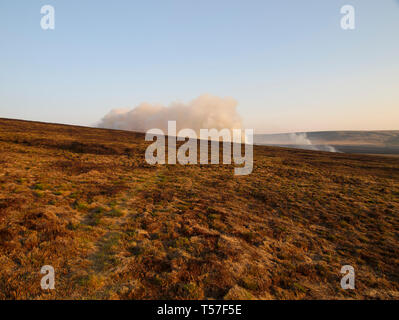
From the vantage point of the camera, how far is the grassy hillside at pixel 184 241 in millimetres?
6445

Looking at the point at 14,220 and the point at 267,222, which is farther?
the point at 267,222

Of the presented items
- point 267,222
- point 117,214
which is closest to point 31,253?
point 117,214

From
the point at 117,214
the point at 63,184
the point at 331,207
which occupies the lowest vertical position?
the point at 331,207

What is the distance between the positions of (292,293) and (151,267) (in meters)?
5.08

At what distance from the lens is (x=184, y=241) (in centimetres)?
930

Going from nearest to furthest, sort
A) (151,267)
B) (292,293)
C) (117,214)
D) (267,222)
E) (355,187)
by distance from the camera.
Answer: (292,293) < (151,267) < (117,214) < (267,222) < (355,187)

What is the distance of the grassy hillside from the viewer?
645cm

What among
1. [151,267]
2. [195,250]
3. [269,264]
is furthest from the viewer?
[195,250]

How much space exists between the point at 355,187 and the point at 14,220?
103 feet

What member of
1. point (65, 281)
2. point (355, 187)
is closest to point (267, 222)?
point (65, 281)

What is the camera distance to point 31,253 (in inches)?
288

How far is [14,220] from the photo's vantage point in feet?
30.9
